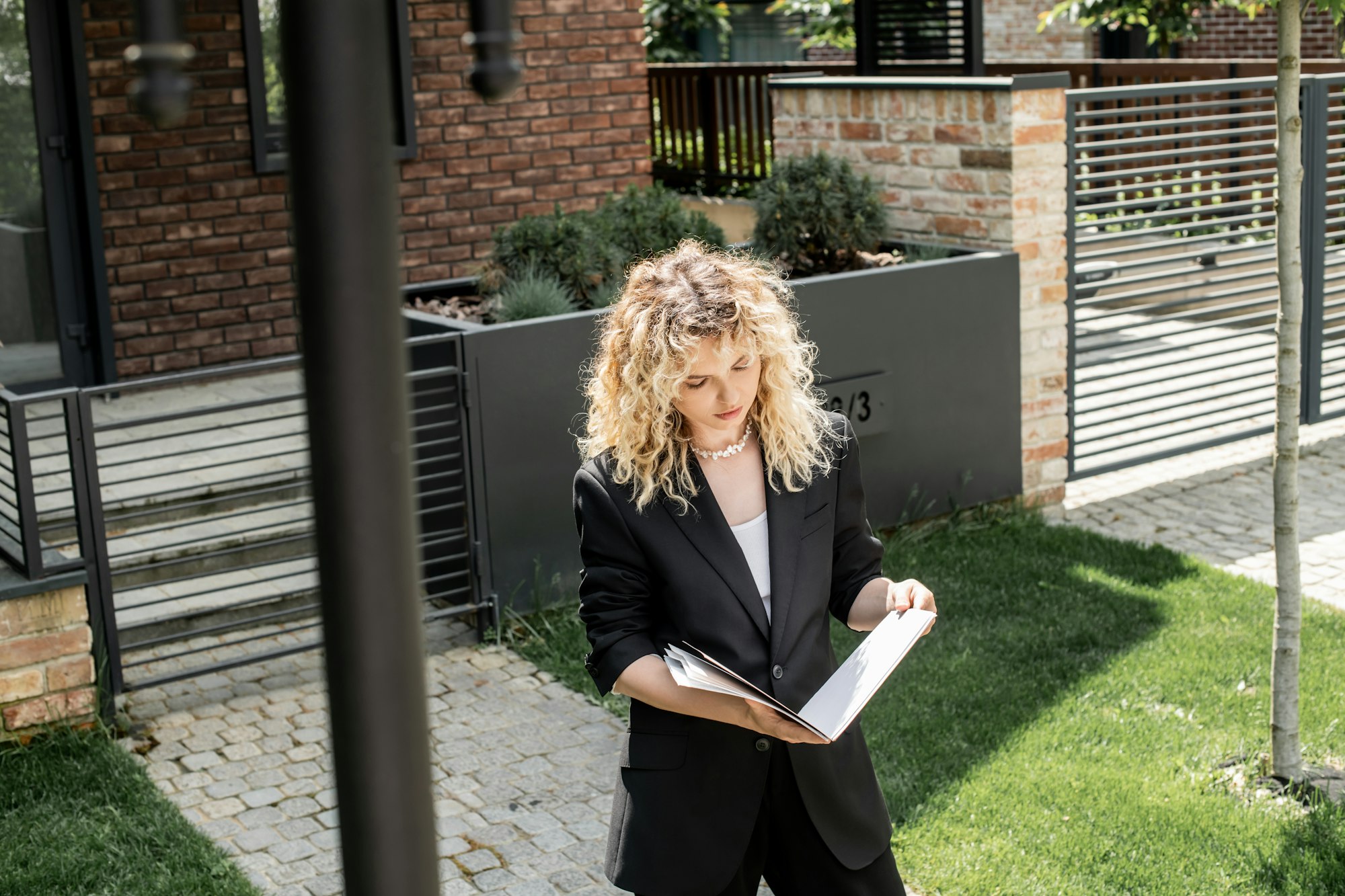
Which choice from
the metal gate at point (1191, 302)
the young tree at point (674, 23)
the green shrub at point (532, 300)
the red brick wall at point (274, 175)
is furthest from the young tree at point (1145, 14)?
the green shrub at point (532, 300)

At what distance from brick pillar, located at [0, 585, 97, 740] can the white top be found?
3.19 m

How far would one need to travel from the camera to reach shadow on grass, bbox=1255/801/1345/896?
4.02 meters

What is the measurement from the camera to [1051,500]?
785cm

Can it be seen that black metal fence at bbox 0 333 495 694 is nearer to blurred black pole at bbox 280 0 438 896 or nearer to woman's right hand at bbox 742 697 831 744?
woman's right hand at bbox 742 697 831 744

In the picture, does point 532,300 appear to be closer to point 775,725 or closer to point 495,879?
point 495,879

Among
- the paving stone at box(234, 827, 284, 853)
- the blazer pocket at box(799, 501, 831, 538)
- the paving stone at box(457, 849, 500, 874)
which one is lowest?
the paving stone at box(457, 849, 500, 874)

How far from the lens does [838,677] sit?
2713 millimetres

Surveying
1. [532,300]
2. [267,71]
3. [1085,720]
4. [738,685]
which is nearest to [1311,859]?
[1085,720]

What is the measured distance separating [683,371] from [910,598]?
602mm

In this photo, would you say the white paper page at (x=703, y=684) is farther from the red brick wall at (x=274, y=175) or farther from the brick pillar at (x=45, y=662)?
the red brick wall at (x=274, y=175)

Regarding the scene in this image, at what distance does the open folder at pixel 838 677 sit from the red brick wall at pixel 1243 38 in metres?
19.1

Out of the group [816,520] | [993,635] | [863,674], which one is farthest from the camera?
[993,635]

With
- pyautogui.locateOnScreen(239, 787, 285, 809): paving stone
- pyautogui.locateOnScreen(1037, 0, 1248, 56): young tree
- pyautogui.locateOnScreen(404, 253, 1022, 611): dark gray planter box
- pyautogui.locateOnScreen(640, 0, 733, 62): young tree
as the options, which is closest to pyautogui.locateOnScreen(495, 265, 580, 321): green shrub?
pyautogui.locateOnScreen(404, 253, 1022, 611): dark gray planter box

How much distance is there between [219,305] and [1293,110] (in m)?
6.70
